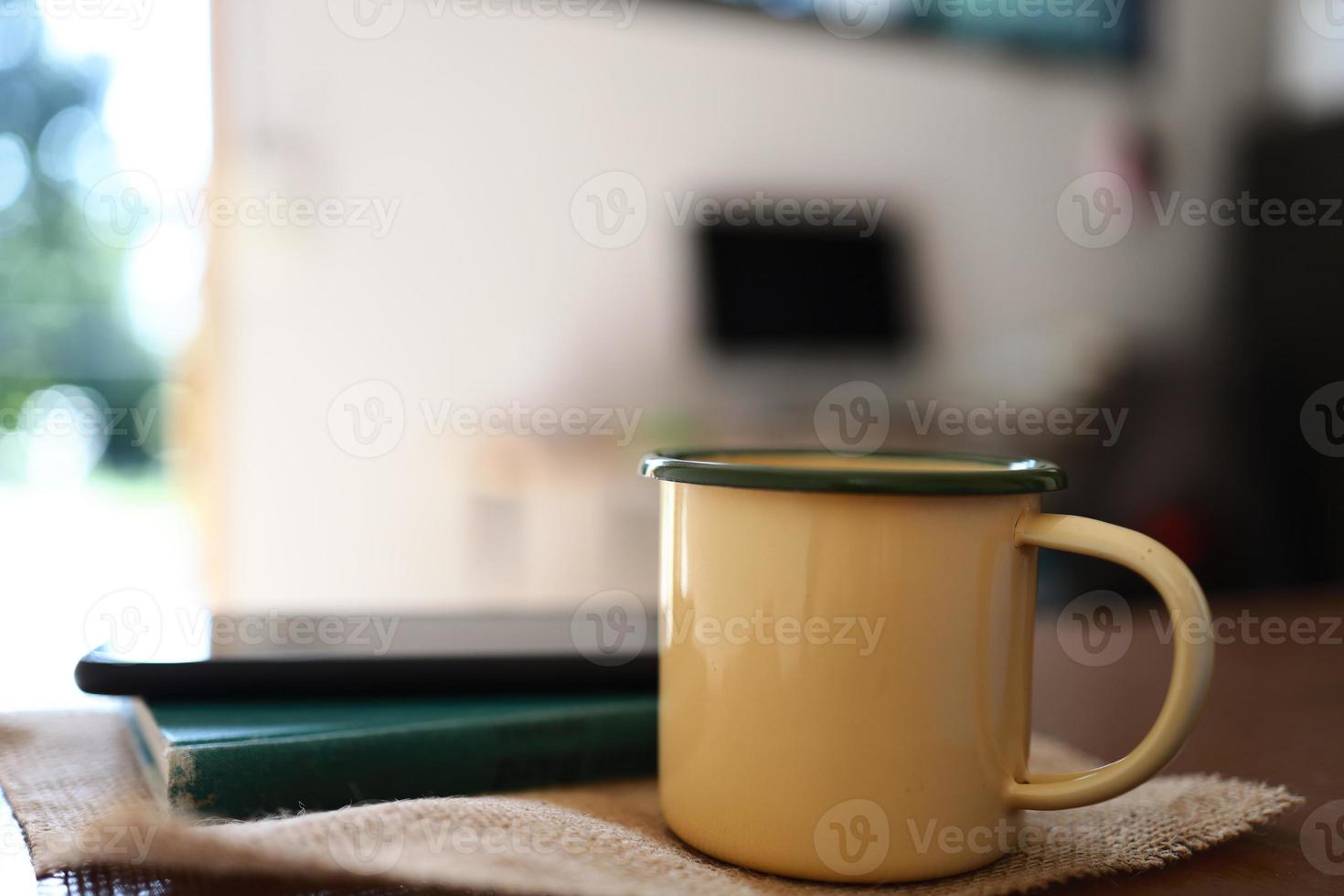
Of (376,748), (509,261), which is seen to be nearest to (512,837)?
(376,748)

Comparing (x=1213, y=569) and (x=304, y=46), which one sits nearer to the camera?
(x=304, y=46)

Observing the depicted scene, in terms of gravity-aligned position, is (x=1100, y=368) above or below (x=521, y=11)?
below

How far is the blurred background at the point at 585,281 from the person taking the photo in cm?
213

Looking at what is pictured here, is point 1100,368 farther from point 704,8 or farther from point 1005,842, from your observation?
point 1005,842

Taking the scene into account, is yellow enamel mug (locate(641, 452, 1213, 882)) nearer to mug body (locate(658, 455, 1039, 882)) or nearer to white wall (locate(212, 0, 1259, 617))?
mug body (locate(658, 455, 1039, 882))

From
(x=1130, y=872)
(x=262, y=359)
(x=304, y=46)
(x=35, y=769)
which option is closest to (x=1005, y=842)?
(x=1130, y=872)

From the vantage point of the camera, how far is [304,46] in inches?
83.1

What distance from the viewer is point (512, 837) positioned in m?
0.32

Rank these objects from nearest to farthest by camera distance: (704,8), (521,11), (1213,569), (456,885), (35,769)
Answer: (456,885) < (35,769) < (521,11) < (704,8) < (1213,569)

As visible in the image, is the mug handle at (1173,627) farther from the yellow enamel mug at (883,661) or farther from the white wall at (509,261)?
the white wall at (509,261)

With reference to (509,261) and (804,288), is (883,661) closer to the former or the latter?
(509,261)

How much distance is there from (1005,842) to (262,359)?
2.05 m

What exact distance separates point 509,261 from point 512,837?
209 cm

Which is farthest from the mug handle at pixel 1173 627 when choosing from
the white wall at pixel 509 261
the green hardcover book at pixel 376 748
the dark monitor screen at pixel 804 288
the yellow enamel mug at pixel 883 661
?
the dark monitor screen at pixel 804 288
